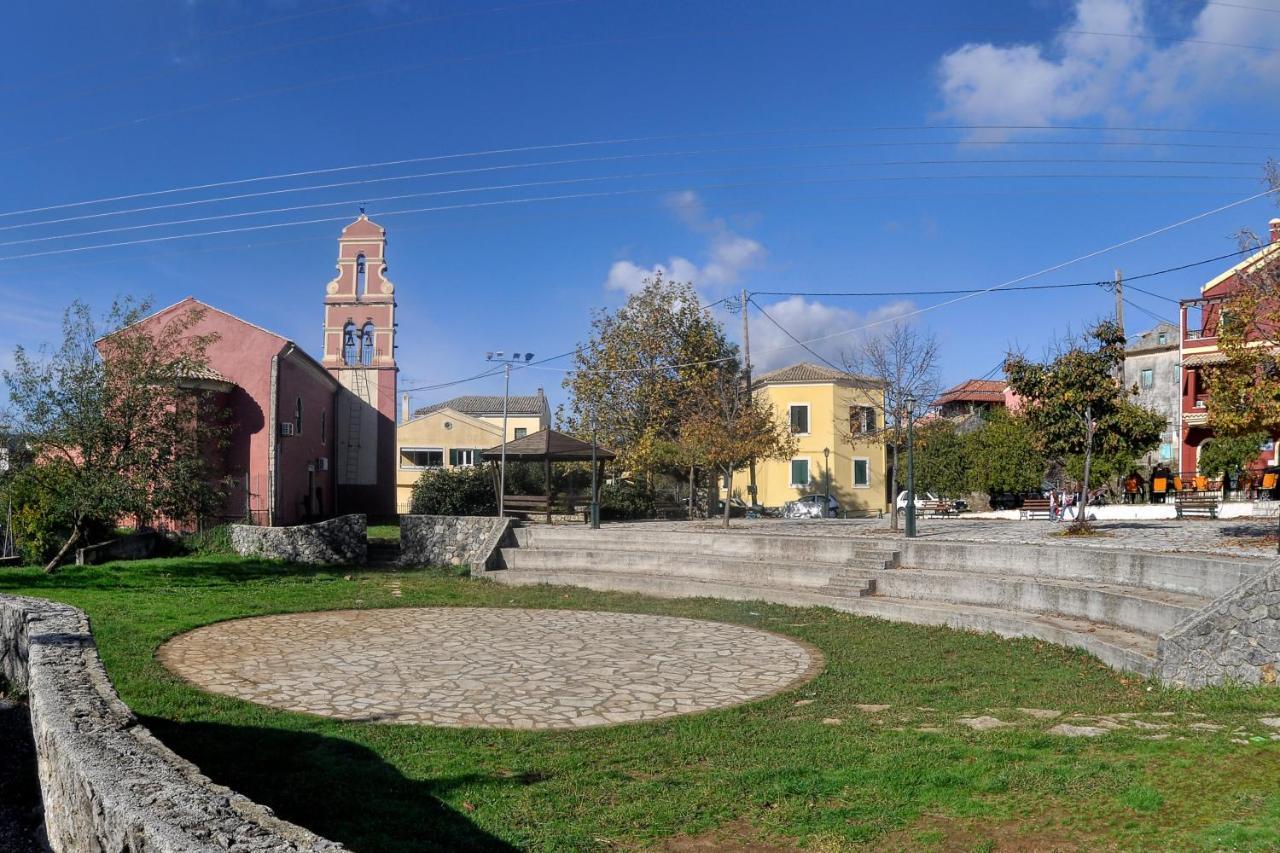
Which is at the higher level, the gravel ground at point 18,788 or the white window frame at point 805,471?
the white window frame at point 805,471

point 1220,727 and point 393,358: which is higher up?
point 393,358

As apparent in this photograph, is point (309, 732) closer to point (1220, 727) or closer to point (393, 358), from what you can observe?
point (1220, 727)

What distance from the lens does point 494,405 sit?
68.2 m

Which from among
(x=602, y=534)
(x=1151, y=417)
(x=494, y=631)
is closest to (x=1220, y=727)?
(x=494, y=631)

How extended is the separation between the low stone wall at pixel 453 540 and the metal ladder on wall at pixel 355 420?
41.4 feet

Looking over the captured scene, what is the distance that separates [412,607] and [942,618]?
9.01 metres

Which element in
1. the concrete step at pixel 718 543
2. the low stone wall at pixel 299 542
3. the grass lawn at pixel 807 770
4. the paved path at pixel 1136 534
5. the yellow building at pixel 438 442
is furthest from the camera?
the yellow building at pixel 438 442

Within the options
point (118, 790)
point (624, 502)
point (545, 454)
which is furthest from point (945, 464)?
point (118, 790)

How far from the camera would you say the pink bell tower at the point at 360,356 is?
3544 centimetres

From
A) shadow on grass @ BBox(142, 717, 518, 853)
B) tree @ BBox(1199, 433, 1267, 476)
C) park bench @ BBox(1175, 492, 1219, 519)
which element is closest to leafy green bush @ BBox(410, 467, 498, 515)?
park bench @ BBox(1175, 492, 1219, 519)

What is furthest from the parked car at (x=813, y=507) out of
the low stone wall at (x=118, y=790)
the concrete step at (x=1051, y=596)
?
the low stone wall at (x=118, y=790)

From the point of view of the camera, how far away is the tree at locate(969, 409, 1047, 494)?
35.7 metres

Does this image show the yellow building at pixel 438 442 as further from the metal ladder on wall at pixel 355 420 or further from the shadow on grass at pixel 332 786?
the shadow on grass at pixel 332 786

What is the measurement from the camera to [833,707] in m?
8.59
